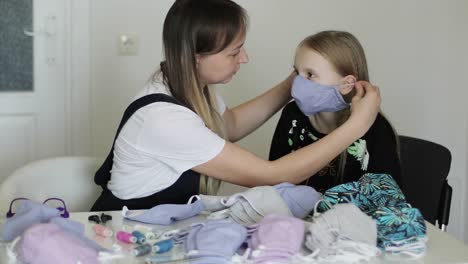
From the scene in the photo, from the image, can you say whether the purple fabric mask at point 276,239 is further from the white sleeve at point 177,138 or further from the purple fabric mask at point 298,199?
the white sleeve at point 177,138

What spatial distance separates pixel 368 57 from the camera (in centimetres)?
309

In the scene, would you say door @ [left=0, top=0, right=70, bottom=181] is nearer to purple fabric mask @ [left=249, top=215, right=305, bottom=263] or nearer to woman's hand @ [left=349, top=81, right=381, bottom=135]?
woman's hand @ [left=349, top=81, right=381, bottom=135]

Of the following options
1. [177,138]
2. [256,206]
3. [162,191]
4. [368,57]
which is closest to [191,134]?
[177,138]

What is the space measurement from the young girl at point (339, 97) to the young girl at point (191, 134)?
125 mm

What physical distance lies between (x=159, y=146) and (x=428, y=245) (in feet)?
2.23

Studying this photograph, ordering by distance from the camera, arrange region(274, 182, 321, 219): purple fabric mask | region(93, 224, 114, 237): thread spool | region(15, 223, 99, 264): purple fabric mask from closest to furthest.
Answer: region(15, 223, 99, 264): purple fabric mask < region(93, 224, 114, 237): thread spool < region(274, 182, 321, 219): purple fabric mask

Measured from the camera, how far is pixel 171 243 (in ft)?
4.08

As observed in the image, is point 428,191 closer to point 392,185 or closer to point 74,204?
point 392,185

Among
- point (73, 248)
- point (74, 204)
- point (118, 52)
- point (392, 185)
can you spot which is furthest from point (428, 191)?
point (118, 52)

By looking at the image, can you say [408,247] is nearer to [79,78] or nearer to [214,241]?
[214,241]

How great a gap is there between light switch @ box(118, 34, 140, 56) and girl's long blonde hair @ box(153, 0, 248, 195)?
1.22m

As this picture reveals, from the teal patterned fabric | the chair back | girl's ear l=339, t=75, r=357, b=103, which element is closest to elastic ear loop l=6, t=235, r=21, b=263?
the chair back

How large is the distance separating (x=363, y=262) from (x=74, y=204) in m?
0.98

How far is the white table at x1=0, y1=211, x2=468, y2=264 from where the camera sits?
1.22 metres
